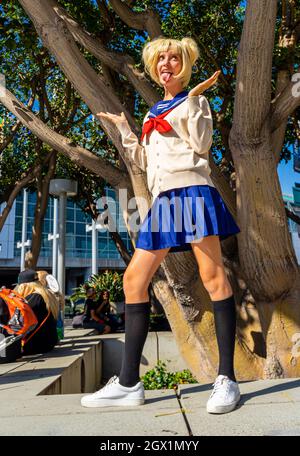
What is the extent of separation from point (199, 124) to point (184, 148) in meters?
0.17

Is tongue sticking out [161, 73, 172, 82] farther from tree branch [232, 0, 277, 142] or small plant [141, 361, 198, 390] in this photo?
small plant [141, 361, 198, 390]

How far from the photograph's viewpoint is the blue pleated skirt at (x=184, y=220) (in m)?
2.46

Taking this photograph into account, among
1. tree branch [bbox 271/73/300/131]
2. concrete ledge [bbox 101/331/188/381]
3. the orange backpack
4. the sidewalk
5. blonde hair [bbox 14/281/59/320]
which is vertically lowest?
concrete ledge [bbox 101/331/188/381]

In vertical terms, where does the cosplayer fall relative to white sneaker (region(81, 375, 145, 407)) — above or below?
above

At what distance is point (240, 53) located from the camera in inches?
149

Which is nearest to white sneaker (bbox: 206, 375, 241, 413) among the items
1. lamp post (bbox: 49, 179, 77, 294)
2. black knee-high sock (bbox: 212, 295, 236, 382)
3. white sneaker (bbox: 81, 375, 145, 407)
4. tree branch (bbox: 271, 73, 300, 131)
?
black knee-high sock (bbox: 212, 295, 236, 382)

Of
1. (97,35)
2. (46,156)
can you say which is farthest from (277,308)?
(46,156)

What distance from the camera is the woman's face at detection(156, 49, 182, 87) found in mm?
2713

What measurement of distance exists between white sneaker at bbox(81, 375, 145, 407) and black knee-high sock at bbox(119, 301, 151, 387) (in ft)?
0.11

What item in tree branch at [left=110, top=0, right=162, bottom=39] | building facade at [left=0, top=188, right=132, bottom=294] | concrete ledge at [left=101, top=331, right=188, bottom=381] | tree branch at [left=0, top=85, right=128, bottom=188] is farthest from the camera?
building facade at [left=0, top=188, right=132, bottom=294]

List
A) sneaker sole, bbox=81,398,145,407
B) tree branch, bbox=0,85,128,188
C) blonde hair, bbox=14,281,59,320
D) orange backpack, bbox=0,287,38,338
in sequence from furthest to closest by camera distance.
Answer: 1. blonde hair, bbox=14,281,59,320
2. orange backpack, bbox=0,287,38,338
3. tree branch, bbox=0,85,128,188
4. sneaker sole, bbox=81,398,145,407

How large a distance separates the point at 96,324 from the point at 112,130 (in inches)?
276

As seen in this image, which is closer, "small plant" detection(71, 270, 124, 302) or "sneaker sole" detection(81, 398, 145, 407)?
"sneaker sole" detection(81, 398, 145, 407)

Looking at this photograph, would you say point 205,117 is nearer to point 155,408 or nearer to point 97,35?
point 155,408
